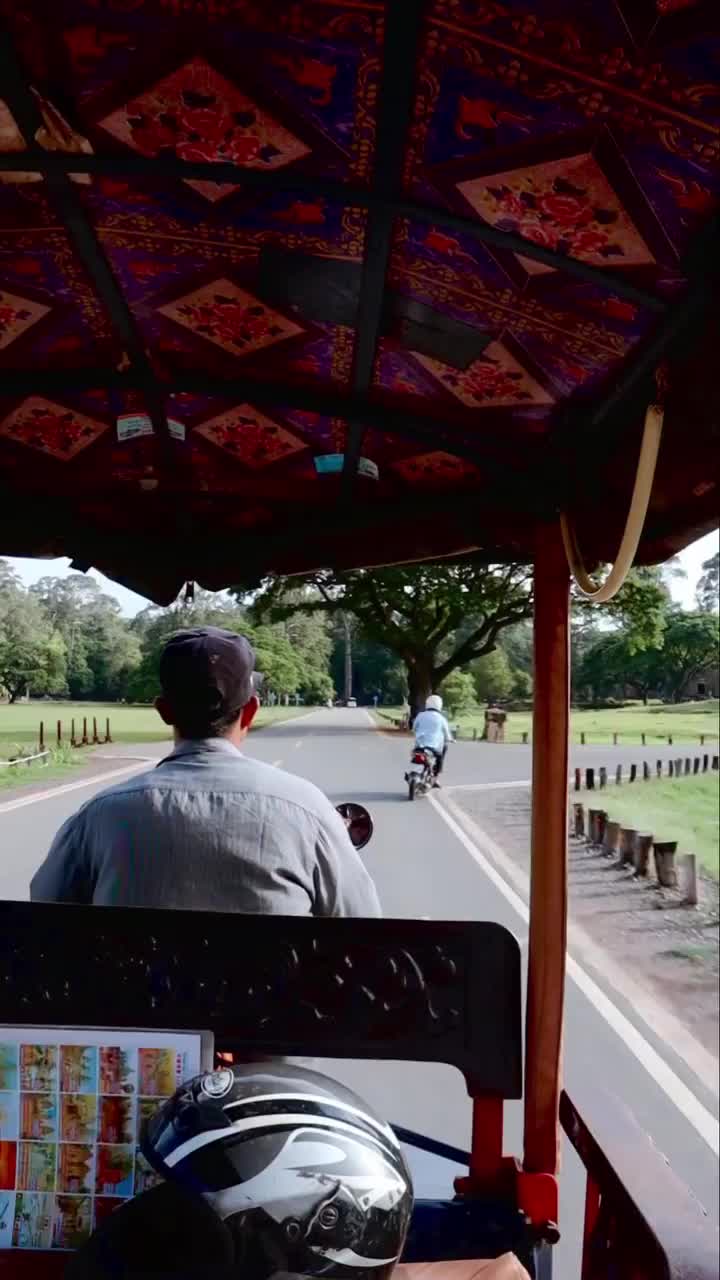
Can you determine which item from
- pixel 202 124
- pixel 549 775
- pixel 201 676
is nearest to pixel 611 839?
pixel 549 775

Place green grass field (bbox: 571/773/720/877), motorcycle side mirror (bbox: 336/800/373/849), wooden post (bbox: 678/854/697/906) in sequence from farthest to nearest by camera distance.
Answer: green grass field (bbox: 571/773/720/877) → wooden post (bbox: 678/854/697/906) → motorcycle side mirror (bbox: 336/800/373/849)

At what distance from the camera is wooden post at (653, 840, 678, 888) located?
29.8 feet

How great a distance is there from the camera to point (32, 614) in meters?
3.28

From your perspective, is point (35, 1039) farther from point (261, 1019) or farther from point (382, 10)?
point (382, 10)

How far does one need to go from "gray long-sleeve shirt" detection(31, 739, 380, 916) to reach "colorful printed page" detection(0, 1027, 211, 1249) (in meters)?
0.36

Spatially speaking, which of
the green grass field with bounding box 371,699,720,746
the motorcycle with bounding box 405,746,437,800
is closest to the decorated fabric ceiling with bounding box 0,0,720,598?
the green grass field with bounding box 371,699,720,746

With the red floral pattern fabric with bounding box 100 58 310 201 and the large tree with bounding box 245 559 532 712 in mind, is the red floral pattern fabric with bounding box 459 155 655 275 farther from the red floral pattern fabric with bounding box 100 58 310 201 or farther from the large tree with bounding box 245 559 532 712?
the large tree with bounding box 245 559 532 712

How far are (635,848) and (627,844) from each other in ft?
0.87

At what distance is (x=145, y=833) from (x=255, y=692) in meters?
0.42

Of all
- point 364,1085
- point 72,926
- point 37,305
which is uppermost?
point 37,305

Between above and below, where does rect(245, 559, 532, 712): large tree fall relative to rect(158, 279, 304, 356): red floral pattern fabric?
below

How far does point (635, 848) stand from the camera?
9.76 metres

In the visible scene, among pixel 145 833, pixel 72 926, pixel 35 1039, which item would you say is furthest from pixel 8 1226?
pixel 145 833

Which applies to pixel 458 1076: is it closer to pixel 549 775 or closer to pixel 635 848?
pixel 549 775
